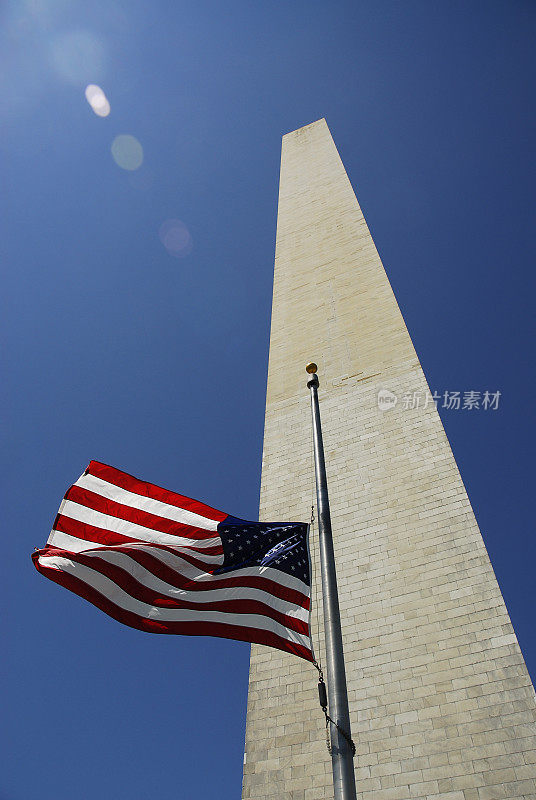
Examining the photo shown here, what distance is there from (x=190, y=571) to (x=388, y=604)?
3.87 metres

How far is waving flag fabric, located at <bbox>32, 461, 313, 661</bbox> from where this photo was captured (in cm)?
505

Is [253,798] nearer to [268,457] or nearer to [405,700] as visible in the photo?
[405,700]

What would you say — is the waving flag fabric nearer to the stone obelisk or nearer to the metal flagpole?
the metal flagpole

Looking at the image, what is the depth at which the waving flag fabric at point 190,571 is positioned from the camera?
505 cm

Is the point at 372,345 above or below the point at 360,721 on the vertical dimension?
above

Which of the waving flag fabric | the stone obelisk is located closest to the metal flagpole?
the waving flag fabric

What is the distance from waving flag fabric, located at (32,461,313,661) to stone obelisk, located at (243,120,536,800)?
124 inches

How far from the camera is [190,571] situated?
5355 millimetres

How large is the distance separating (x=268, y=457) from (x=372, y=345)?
3373mm

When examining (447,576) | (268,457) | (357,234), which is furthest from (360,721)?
(357,234)

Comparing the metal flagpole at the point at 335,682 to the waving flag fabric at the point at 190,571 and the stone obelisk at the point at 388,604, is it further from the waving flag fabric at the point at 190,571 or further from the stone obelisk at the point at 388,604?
the stone obelisk at the point at 388,604

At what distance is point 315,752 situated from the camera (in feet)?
23.2

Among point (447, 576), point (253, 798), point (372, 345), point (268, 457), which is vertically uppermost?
point (372, 345)

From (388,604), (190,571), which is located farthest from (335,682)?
(388,604)
